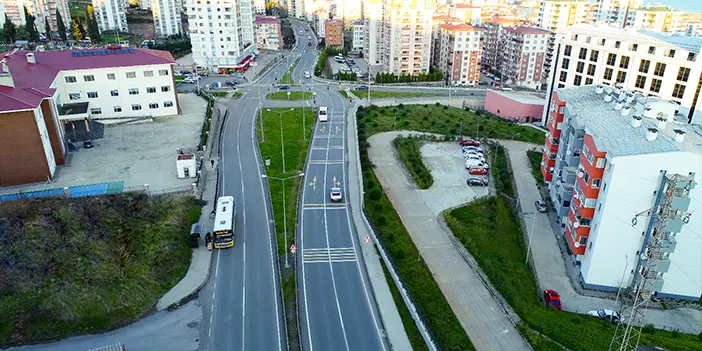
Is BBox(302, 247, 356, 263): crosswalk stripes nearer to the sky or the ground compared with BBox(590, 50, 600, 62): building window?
nearer to the ground

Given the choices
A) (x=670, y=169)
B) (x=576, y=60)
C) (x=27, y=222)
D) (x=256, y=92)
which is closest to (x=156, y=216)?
(x=27, y=222)

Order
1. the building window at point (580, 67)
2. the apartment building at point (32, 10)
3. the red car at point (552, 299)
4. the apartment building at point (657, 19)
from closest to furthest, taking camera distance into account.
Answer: the red car at point (552, 299) < the building window at point (580, 67) < the apartment building at point (32, 10) < the apartment building at point (657, 19)

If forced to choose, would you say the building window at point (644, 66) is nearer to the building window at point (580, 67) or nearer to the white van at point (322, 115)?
the building window at point (580, 67)

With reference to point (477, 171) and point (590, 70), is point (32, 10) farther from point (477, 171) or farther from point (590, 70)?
point (590, 70)

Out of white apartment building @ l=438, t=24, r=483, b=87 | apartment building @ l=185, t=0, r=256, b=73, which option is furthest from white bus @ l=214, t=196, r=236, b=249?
white apartment building @ l=438, t=24, r=483, b=87

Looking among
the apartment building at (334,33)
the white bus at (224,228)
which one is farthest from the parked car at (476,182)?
the apartment building at (334,33)

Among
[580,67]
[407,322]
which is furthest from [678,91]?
[407,322]

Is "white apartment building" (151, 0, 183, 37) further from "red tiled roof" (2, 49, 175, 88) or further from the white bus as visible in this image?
the white bus
